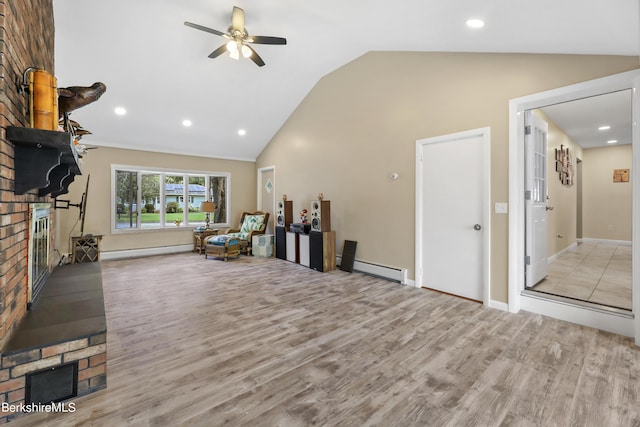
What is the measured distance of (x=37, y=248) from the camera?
2490 mm

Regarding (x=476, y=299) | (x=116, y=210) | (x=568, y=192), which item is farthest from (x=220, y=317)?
(x=568, y=192)

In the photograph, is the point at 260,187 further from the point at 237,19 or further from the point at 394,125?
the point at 237,19

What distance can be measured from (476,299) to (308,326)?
7.03ft

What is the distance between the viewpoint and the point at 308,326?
2.87 metres

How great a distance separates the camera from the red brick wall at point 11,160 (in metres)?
1.56

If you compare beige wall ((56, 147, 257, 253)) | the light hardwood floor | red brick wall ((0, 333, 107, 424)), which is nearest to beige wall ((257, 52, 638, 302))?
the light hardwood floor

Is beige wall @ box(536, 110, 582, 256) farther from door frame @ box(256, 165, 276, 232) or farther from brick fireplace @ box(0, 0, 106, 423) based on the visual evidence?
brick fireplace @ box(0, 0, 106, 423)

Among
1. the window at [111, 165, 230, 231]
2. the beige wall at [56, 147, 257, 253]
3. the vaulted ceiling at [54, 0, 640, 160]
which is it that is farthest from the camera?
the window at [111, 165, 230, 231]

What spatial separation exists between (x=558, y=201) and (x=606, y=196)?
337 cm

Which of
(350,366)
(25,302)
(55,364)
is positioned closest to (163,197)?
(25,302)

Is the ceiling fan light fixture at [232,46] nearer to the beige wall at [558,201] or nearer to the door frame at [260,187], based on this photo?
the door frame at [260,187]

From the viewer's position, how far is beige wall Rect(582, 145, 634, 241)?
7.04 meters

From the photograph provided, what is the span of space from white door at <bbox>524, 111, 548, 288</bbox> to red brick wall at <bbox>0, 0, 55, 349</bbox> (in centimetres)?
439

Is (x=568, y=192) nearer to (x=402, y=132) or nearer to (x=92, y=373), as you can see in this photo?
(x=402, y=132)
